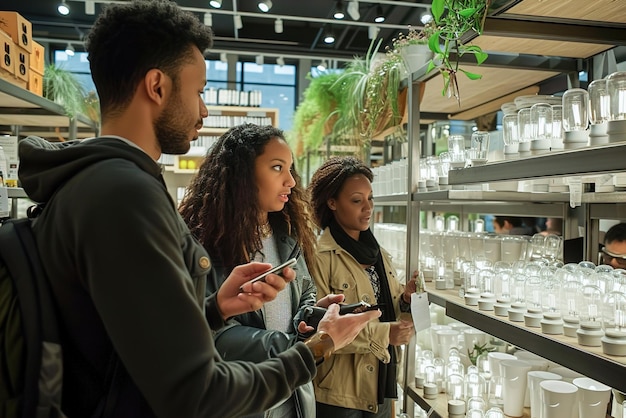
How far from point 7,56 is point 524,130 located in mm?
2689

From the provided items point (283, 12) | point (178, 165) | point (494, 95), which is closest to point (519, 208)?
point (494, 95)

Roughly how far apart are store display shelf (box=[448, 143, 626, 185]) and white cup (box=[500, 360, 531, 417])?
2.26 feet

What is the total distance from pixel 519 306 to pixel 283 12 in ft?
22.8

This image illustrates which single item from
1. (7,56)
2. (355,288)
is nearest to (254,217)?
(355,288)

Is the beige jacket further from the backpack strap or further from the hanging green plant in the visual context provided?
the hanging green plant

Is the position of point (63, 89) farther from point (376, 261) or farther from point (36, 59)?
point (376, 261)

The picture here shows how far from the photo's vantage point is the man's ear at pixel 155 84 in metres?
0.95

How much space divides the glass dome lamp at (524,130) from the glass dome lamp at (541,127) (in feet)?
0.05

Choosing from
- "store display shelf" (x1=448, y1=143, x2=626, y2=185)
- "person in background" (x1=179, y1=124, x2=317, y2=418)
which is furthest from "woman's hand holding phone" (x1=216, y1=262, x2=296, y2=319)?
"store display shelf" (x1=448, y1=143, x2=626, y2=185)

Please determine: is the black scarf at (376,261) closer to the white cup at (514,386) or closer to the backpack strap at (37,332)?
the white cup at (514,386)

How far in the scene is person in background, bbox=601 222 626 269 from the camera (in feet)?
6.65

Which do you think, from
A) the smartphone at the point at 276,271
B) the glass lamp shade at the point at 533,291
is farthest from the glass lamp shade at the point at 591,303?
the smartphone at the point at 276,271

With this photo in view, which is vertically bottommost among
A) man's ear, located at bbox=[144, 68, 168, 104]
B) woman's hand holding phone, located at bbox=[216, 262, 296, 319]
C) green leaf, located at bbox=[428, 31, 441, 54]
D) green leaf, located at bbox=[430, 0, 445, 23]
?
woman's hand holding phone, located at bbox=[216, 262, 296, 319]

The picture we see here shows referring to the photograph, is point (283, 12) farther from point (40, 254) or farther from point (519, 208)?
point (40, 254)
